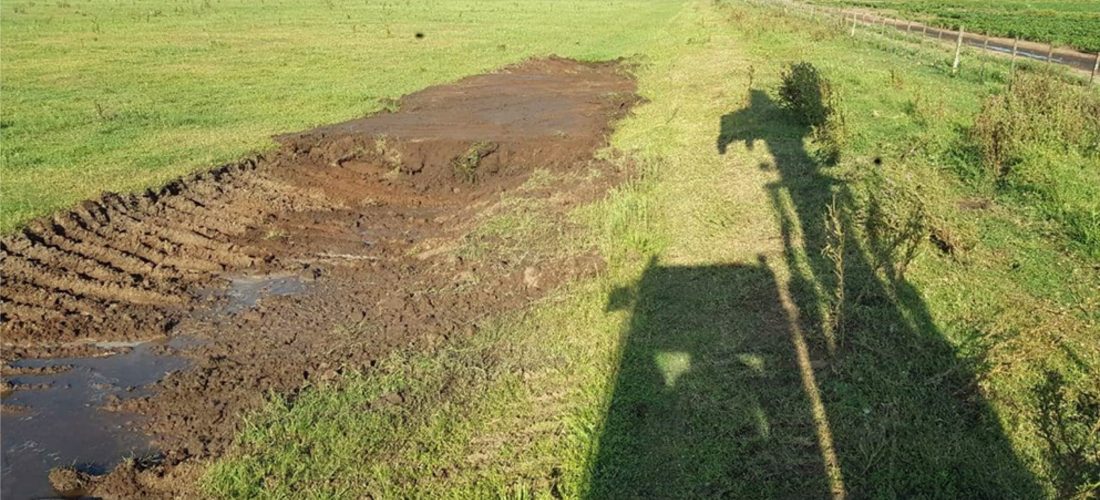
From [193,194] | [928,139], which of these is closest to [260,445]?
[193,194]

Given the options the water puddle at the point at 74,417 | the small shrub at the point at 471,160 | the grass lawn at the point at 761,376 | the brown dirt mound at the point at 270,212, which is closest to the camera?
the grass lawn at the point at 761,376

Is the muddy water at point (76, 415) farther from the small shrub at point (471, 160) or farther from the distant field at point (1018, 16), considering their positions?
the distant field at point (1018, 16)

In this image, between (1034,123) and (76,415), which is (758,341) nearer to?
(1034,123)

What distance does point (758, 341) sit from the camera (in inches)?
224

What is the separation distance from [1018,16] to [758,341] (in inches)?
1800

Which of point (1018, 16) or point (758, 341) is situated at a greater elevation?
point (758, 341)

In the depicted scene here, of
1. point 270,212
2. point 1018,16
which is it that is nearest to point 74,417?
point 270,212

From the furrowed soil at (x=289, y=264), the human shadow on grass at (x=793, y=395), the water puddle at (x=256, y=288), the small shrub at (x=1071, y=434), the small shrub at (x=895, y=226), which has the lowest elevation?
the water puddle at (x=256, y=288)

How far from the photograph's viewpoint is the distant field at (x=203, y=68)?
37.4 feet

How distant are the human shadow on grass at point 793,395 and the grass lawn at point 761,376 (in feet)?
0.05

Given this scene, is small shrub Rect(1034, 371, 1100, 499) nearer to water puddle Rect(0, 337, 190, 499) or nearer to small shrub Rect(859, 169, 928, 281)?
small shrub Rect(859, 169, 928, 281)

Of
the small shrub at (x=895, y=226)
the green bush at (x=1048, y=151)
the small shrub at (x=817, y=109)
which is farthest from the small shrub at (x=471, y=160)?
the green bush at (x=1048, y=151)

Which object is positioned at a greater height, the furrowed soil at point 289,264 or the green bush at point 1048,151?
the green bush at point 1048,151

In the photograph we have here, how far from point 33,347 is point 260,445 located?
3.42 meters
